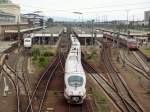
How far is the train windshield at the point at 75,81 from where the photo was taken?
2667 cm

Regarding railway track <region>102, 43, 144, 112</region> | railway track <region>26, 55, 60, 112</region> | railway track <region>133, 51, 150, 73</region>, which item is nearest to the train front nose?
railway track <region>26, 55, 60, 112</region>

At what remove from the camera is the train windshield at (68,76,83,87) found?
2667cm

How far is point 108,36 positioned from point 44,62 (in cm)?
4677

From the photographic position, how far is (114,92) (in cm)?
3247

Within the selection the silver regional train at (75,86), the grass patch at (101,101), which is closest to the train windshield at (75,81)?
the silver regional train at (75,86)

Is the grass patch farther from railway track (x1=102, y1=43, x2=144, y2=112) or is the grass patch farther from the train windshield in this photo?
the train windshield

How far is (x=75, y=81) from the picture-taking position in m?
27.0

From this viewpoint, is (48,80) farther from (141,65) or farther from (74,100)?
(141,65)

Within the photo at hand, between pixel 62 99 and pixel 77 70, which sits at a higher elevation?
pixel 77 70

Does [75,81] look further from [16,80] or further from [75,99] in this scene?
[16,80]

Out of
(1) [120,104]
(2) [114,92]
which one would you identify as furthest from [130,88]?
(1) [120,104]

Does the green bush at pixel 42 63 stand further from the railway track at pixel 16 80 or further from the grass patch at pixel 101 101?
the grass patch at pixel 101 101

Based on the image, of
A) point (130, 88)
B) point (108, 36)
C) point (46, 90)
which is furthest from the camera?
point (108, 36)

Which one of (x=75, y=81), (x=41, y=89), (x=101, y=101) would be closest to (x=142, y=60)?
(x=41, y=89)
